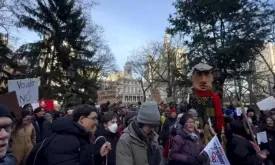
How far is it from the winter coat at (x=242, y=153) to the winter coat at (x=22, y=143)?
3.70 m

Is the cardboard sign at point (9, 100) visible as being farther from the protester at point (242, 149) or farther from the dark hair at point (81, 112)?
the protester at point (242, 149)

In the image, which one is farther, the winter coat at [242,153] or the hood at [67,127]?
the winter coat at [242,153]

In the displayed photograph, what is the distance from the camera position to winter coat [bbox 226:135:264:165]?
5836 millimetres

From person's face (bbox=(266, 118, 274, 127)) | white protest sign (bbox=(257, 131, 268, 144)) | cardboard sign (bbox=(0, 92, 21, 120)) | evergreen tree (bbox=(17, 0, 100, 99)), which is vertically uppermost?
evergreen tree (bbox=(17, 0, 100, 99))

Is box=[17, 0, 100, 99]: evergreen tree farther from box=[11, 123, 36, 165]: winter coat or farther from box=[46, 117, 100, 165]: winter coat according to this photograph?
box=[46, 117, 100, 165]: winter coat

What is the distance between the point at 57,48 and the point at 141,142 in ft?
76.4

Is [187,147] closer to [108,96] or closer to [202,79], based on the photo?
[202,79]

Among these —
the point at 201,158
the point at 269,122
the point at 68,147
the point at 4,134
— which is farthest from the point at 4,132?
the point at 269,122

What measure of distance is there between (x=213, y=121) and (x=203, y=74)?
152 cm

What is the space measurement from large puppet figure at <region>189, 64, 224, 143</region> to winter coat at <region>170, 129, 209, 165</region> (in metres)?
1.48

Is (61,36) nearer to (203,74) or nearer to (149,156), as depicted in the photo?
(203,74)

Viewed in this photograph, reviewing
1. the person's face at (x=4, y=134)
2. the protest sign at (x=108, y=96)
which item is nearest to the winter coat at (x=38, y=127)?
the protest sign at (x=108, y=96)

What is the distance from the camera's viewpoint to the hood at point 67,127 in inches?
132

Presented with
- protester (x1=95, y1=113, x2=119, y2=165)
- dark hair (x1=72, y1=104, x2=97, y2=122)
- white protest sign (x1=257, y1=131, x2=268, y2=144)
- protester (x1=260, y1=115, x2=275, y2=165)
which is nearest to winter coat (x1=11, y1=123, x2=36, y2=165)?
protester (x1=95, y1=113, x2=119, y2=165)
